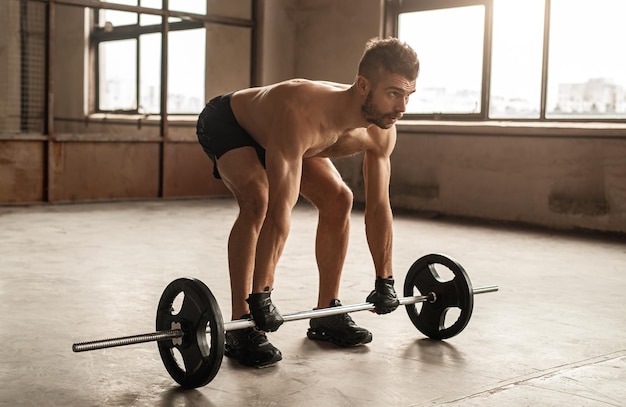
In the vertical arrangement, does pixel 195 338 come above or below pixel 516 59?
below

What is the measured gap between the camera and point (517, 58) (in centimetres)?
703

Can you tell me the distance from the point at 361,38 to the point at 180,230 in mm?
3210

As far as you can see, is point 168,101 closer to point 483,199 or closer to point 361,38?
point 361,38

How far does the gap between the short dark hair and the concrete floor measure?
970 mm

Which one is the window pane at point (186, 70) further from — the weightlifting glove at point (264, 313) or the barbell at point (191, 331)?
the weightlifting glove at point (264, 313)

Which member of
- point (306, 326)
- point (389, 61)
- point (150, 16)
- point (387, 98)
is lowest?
point (306, 326)

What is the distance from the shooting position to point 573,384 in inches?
97.7

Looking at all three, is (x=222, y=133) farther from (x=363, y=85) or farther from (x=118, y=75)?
(x=118, y=75)

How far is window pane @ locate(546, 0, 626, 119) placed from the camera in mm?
6449

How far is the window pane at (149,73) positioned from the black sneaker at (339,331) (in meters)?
Answer: 6.12

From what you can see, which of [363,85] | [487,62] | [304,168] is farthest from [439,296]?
[487,62]

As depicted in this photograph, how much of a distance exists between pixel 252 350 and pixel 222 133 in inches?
30.0

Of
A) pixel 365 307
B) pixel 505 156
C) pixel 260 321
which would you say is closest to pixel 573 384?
pixel 365 307

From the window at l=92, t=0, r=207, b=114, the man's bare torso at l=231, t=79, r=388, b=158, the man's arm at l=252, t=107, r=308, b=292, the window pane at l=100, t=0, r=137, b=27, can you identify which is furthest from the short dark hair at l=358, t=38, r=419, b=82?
the window pane at l=100, t=0, r=137, b=27
